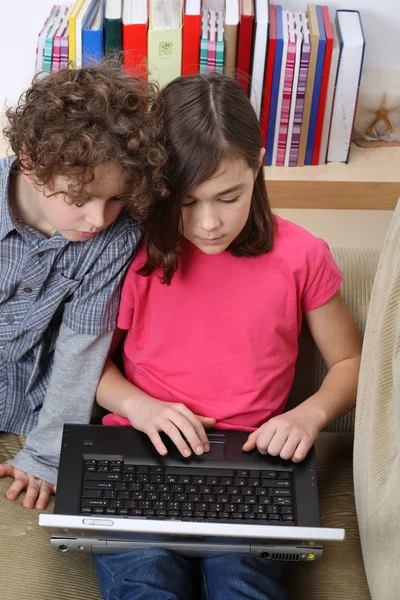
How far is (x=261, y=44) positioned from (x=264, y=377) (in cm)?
90

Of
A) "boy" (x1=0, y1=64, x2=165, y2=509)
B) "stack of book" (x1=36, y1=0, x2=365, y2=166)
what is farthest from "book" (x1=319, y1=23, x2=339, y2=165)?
"boy" (x1=0, y1=64, x2=165, y2=509)

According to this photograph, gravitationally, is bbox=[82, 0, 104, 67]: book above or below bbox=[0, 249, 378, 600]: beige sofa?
above

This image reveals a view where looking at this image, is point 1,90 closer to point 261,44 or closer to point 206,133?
point 261,44

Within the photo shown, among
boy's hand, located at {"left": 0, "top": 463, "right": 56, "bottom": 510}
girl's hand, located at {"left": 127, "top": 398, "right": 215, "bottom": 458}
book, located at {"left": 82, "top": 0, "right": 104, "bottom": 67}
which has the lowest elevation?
boy's hand, located at {"left": 0, "top": 463, "right": 56, "bottom": 510}

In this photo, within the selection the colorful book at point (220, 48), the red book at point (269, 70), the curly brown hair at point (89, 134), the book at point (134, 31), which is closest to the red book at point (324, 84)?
the red book at point (269, 70)

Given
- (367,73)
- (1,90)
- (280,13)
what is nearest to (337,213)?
(367,73)

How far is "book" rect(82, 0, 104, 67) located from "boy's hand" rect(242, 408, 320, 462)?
99cm

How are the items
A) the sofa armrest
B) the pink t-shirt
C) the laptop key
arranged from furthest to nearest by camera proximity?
the sofa armrest → the pink t-shirt → the laptop key

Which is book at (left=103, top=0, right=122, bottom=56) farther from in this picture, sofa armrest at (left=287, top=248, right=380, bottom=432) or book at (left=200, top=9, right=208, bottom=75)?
sofa armrest at (left=287, top=248, right=380, bottom=432)

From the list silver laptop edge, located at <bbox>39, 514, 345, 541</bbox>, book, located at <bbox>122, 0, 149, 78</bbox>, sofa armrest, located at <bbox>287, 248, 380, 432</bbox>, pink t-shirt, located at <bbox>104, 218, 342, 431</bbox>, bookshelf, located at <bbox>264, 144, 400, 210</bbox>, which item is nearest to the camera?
silver laptop edge, located at <bbox>39, 514, 345, 541</bbox>

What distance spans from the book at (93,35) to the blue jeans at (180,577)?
1127 millimetres

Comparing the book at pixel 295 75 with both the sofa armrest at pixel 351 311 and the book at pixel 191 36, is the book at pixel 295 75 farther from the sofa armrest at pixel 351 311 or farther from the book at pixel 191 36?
the sofa armrest at pixel 351 311

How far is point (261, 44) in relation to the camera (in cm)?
191

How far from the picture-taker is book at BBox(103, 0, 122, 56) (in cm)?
186
